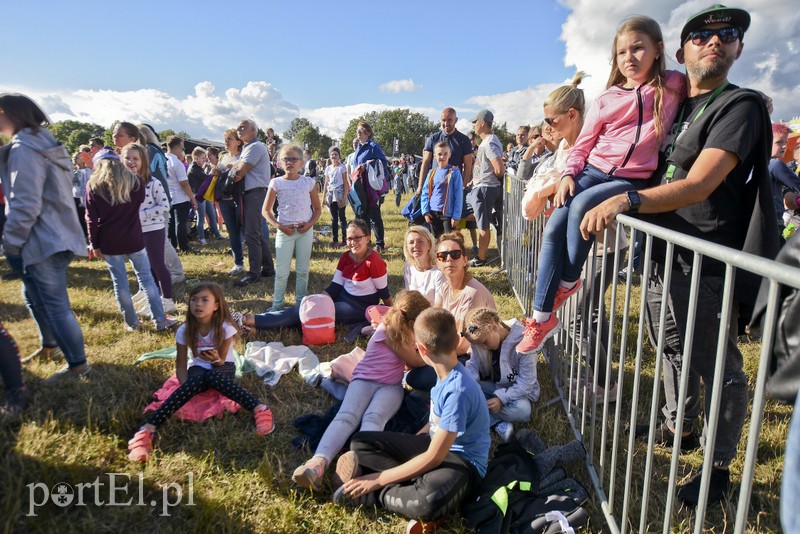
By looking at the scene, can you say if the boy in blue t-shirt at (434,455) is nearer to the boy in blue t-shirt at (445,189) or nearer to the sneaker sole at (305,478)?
the sneaker sole at (305,478)

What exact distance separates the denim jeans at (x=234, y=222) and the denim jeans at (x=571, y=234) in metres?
5.28

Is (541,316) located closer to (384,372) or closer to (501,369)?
(501,369)

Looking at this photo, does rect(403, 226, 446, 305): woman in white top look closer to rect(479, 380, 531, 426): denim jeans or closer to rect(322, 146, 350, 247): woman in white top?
rect(479, 380, 531, 426): denim jeans

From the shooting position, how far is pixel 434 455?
2.38 metres

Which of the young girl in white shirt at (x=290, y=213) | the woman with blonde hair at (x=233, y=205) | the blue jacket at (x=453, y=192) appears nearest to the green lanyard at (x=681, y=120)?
the young girl in white shirt at (x=290, y=213)

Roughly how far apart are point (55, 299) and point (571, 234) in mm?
3759

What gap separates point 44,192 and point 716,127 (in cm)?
424

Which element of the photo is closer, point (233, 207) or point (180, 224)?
point (233, 207)

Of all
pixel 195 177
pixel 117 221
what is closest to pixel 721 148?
pixel 117 221

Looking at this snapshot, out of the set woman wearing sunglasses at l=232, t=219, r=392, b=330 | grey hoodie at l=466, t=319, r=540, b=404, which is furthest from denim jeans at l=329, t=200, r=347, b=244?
grey hoodie at l=466, t=319, r=540, b=404

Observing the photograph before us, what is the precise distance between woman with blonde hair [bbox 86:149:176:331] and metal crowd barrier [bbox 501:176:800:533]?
3.93 m

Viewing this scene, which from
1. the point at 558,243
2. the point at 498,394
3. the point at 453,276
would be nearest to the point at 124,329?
the point at 453,276

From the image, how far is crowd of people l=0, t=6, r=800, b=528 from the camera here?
2.06 m

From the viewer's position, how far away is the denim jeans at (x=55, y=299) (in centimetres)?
357
